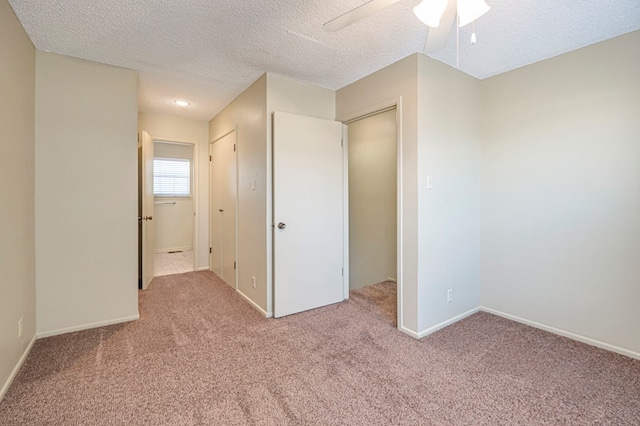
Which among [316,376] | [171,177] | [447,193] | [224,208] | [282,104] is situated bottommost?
[316,376]

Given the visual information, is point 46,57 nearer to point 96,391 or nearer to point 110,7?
point 110,7

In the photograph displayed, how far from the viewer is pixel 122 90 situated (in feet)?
9.15

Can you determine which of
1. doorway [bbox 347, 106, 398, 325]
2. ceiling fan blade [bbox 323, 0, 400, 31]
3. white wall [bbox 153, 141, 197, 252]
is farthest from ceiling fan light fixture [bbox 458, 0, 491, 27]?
white wall [bbox 153, 141, 197, 252]

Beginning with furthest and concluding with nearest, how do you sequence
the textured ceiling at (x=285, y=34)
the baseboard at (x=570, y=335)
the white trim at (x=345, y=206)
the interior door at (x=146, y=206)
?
the interior door at (x=146, y=206)
the white trim at (x=345, y=206)
the baseboard at (x=570, y=335)
the textured ceiling at (x=285, y=34)

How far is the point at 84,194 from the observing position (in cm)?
263

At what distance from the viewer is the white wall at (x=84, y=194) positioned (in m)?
2.49

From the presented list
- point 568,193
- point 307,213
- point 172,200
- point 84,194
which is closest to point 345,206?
point 307,213

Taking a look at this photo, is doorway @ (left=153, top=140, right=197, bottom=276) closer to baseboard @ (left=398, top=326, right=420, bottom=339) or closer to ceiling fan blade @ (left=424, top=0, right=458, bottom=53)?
baseboard @ (left=398, top=326, right=420, bottom=339)

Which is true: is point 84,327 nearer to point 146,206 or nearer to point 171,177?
point 146,206

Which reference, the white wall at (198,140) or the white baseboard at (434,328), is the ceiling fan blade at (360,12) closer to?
the white baseboard at (434,328)

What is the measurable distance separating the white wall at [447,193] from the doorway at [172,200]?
4859 millimetres

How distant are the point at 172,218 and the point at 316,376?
214 inches

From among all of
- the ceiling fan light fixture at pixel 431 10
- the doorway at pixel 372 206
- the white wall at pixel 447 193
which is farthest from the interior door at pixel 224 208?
the ceiling fan light fixture at pixel 431 10

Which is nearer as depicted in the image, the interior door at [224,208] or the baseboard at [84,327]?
the baseboard at [84,327]
